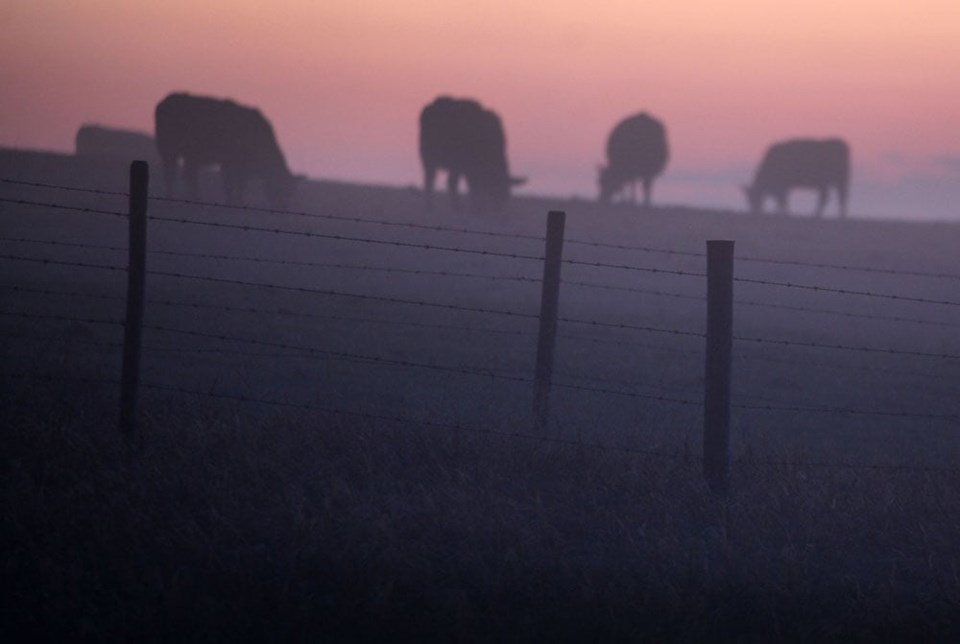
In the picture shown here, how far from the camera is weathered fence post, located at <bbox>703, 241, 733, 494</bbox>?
6453 mm

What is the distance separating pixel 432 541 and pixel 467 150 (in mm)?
29374

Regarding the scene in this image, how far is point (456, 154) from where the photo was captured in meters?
34.0

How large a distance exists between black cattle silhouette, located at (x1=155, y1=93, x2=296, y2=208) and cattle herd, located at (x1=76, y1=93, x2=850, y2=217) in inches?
1.2

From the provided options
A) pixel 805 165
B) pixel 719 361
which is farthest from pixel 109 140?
pixel 719 361

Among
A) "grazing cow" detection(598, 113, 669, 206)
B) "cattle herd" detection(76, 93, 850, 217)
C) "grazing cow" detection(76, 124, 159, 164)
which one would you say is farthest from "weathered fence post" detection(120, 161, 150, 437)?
"grazing cow" detection(76, 124, 159, 164)

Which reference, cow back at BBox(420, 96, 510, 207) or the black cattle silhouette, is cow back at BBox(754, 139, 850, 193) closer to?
cow back at BBox(420, 96, 510, 207)

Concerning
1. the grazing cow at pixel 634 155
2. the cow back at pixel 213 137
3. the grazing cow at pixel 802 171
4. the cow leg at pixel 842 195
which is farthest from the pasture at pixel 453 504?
the grazing cow at pixel 802 171

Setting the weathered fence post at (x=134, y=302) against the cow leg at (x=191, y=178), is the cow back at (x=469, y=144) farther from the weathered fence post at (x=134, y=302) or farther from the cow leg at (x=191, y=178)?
the weathered fence post at (x=134, y=302)

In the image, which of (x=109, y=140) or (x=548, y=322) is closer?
(x=548, y=322)

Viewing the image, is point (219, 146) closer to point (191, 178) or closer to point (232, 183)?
point (232, 183)

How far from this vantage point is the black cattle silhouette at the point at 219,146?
2842 cm

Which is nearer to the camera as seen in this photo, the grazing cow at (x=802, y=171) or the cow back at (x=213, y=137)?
the cow back at (x=213, y=137)

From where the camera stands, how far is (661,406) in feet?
35.3

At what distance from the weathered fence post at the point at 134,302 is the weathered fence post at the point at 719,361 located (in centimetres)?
393
